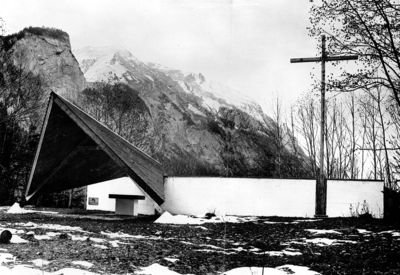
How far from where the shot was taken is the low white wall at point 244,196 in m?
16.1

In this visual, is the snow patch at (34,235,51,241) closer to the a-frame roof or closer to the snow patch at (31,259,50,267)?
the snow patch at (31,259,50,267)

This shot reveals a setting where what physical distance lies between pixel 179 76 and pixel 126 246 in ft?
347

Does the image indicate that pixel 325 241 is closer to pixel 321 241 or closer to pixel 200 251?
pixel 321 241

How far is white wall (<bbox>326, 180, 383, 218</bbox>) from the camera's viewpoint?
50.6 feet

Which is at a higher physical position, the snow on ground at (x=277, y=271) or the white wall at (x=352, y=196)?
the white wall at (x=352, y=196)

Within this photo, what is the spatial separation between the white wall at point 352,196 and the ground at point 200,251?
194 inches

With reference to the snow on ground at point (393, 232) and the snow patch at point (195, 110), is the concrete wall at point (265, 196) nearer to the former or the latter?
the snow on ground at point (393, 232)

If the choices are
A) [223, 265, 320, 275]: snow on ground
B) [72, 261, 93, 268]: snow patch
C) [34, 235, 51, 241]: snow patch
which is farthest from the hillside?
[72, 261, 93, 268]: snow patch

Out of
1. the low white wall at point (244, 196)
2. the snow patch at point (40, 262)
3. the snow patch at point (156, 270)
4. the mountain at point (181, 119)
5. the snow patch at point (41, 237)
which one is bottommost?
the snow patch at point (156, 270)

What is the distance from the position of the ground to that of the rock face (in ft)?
144

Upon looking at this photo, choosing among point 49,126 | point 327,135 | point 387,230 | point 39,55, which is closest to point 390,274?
point 387,230

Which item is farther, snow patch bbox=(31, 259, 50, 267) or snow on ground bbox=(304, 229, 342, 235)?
snow on ground bbox=(304, 229, 342, 235)

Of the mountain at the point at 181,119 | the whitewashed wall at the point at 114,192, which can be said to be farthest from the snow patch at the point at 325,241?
the mountain at the point at 181,119

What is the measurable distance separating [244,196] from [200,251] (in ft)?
30.6
